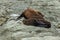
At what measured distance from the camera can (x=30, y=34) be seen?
10.8 ft

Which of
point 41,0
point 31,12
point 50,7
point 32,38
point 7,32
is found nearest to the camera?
point 32,38

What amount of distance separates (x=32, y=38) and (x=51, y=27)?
0.52m

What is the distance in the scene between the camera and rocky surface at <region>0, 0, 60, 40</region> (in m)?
3.25

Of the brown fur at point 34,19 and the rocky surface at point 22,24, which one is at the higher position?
the brown fur at point 34,19

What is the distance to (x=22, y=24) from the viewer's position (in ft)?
12.1

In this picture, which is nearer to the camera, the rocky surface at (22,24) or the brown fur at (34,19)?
the rocky surface at (22,24)

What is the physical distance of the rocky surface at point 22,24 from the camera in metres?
3.25

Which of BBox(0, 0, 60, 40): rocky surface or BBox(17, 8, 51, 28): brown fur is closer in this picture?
BBox(0, 0, 60, 40): rocky surface

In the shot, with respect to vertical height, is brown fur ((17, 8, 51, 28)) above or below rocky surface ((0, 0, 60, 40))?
above

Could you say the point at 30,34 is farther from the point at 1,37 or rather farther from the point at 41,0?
the point at 41,0

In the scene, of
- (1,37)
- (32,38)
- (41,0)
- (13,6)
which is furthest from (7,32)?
(41,0)

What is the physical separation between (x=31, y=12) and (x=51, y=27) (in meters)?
0.44

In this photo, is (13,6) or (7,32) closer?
(7,32)

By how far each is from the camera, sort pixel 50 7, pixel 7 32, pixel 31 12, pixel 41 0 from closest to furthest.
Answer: pixel 7 32
pixel 31 12
pixel 50 7
pixel 41 0
